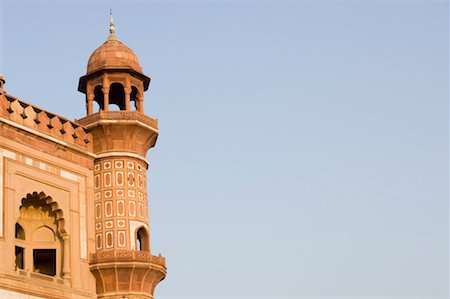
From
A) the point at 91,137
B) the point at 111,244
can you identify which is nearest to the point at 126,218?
the point at 111,244

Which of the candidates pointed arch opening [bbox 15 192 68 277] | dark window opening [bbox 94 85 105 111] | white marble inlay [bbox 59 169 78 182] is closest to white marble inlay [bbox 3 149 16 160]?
pointed arch opening [bbox 15 192 68 277]

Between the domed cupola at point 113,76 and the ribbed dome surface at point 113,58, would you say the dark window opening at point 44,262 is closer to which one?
the domed cupola at point 113,76

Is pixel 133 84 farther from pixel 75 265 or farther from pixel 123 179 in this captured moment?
pixel 75 265

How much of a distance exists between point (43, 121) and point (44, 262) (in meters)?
5.10

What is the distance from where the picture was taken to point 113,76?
36.0 metres

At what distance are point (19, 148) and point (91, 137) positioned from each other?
3780 millimetres

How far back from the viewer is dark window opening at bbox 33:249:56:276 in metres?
33.6

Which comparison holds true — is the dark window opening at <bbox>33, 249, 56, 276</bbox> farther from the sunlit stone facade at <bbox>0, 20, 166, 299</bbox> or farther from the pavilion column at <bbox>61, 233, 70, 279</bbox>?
the pavilion column at <bbox>61, 233, 70, 279</bbox>

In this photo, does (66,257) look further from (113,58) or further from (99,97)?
(113,58)

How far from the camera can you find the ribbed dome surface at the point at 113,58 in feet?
118

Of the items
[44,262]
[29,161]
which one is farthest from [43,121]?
[44,262]

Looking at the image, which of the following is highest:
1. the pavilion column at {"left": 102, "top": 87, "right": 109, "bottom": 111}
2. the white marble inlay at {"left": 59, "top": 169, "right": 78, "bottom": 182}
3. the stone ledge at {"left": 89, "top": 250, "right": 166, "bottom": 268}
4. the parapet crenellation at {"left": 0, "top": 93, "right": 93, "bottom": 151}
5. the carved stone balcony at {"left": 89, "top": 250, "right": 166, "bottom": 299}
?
the pavilion column at {"left": 102, "top": 87, "right": 109, "bottom": 111}

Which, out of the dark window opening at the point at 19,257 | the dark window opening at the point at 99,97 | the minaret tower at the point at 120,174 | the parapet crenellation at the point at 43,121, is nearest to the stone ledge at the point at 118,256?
the minaret tower at the point at 120,174

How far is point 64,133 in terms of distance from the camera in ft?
111
